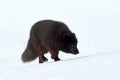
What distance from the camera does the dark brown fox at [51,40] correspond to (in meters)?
10.6

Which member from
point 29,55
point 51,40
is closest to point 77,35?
point 29,55

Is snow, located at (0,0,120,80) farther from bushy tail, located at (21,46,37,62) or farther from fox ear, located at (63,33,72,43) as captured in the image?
fox ear, located at (63,33,72,43)

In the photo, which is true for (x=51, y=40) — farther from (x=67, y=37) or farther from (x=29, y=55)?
(x=29, y=55)

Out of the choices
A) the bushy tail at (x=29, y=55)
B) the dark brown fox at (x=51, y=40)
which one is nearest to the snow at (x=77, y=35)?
the bushy tail at (x=29, y=55)

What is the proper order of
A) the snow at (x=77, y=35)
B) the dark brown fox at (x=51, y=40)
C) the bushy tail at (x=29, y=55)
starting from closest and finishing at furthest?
the snow at (x=77, y=35) < the dark brown fox at (x=51, y=40) < the bushy tail at (x=29, y=55)

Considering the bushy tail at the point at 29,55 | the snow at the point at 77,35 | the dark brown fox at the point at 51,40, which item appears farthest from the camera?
the bushy tail at the point at 29,55

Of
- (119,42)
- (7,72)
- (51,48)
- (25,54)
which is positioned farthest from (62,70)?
(119,42)

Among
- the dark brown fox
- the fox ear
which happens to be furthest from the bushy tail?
the fox ear

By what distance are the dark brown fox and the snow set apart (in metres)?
0.37

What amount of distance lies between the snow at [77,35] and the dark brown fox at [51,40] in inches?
14.7

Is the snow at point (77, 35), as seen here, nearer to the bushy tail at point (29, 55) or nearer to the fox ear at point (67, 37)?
the bushy tail at point (29, 55)

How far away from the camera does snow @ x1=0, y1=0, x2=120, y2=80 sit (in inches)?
270

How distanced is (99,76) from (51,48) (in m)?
4.40

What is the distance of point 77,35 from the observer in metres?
19.8
